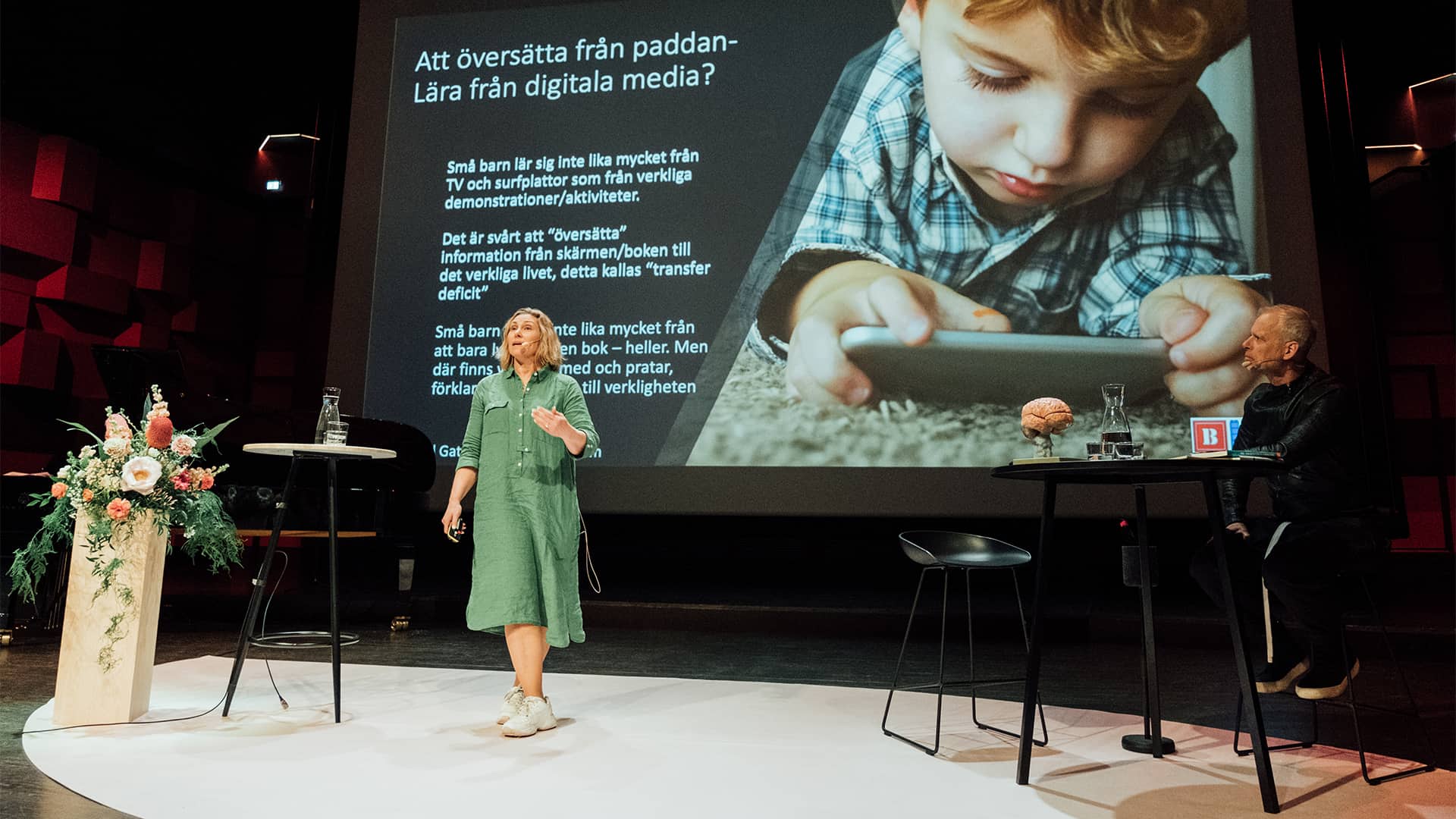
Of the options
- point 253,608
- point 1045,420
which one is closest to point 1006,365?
point 1045,420

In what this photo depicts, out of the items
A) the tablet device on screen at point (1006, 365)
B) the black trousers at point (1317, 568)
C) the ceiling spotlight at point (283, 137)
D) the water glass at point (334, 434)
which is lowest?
the black trousers at point (1317, 568)

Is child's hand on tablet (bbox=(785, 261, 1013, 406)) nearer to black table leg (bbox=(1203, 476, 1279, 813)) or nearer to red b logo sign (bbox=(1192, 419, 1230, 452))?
red b logo sign (bbox=(1192, 419, 1230, 452))

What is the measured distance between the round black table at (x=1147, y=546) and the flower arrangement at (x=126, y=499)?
88.8 inches

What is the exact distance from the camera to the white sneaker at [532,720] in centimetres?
264

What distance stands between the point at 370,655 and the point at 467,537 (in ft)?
6.66

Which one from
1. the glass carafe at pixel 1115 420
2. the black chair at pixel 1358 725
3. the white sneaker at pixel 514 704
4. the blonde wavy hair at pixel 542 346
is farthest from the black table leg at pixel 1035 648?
the blonde wavy hair at pixel 542 346

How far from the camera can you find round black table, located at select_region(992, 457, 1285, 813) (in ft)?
6.59

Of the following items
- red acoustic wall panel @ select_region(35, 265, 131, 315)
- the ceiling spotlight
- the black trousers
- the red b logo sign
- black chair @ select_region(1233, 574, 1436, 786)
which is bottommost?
A: black chair @ select_region(1233, 574, 1436, 786)

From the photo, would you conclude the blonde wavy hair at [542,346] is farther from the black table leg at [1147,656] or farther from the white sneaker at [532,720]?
the black table leg at [1147,656]

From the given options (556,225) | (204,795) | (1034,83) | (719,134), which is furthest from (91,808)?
(1034,83)

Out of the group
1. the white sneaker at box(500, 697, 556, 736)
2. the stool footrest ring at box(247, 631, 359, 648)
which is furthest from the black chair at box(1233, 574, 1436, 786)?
the stool footrest ring at box(247, 631, 359, 648)

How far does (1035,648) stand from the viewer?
7.18 feet

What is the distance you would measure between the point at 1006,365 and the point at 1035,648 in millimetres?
3105

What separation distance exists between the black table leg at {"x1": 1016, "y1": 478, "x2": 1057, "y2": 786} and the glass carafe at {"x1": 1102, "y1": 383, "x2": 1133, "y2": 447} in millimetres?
182
